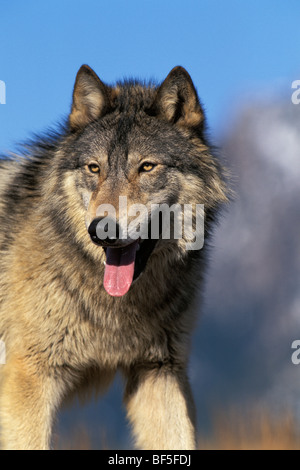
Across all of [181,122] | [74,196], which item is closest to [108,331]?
[74,196]

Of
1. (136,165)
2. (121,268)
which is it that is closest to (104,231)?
(121,268)

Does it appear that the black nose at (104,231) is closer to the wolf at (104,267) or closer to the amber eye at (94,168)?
the wolf at (104,267)

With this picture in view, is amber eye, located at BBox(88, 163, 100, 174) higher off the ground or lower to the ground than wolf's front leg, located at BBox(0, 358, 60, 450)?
higher

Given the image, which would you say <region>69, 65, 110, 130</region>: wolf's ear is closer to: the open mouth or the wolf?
the wolf

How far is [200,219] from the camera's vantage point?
15.0ft

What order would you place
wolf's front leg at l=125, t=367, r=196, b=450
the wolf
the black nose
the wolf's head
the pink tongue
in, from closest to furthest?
the black nose < the wolf's head < the pink tongue < the wolf < wolf's front leg at l=125, t=367, r=196, b=450

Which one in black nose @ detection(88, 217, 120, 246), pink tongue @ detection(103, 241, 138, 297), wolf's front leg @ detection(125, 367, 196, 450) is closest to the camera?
black nose @ detection(88, 217, 120, 246)

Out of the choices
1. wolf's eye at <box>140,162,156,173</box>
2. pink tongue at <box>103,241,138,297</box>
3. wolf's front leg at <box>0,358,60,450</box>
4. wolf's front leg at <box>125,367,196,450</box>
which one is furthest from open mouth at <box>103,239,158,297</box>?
wolf's front leg at <box>125,367,196,450</box>

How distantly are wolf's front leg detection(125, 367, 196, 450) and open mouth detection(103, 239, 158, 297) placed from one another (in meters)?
1.01

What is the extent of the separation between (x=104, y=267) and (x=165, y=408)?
1.20m

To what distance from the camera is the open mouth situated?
4.29 meters

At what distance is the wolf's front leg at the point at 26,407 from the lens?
459 centimetres

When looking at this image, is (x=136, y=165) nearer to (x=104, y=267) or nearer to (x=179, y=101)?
(x=179, y=101)
